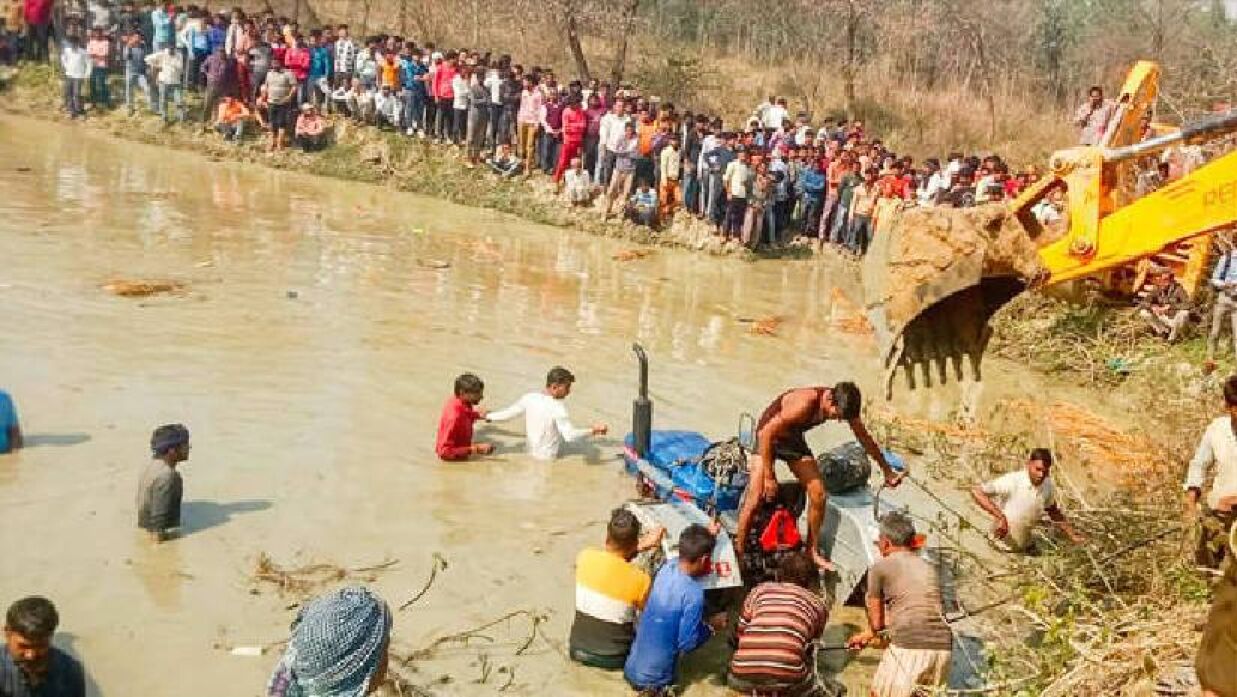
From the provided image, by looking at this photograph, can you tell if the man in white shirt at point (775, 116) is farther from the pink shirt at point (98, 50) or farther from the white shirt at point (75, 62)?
the white shirt at point (75, 62)

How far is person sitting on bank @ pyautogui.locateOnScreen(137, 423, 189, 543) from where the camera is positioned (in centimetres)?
727

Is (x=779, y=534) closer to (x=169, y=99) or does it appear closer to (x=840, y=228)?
(x=840, y=228)

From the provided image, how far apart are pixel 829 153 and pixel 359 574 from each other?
43.0 ft

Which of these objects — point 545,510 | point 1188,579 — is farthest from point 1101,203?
point 545,510

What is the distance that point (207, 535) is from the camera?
297 inches

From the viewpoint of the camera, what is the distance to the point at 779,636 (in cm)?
585

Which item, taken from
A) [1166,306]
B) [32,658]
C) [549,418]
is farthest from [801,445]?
[1166,306]

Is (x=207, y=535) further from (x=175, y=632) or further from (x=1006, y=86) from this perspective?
(x=1006, y=86)

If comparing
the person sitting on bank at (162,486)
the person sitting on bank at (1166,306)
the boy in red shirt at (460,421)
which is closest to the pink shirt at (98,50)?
the boy in red shirt at (460,421)

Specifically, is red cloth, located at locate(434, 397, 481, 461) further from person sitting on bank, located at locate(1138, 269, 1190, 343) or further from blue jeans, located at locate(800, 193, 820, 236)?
blue jeans, located at locate(800, 193, 820, 236)

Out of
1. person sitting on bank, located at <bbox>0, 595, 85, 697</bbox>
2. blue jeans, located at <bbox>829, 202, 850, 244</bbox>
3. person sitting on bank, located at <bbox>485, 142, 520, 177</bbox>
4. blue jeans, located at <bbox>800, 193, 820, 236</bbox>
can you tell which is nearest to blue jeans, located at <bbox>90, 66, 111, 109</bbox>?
person sitting on bank, located at <bbox>485, 142, 520, 177</bbox>

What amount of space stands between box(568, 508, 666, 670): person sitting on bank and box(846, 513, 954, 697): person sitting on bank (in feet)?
4.13

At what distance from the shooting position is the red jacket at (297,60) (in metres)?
21.5

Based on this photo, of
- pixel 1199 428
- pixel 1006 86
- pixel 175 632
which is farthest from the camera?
pixel 1006 86
